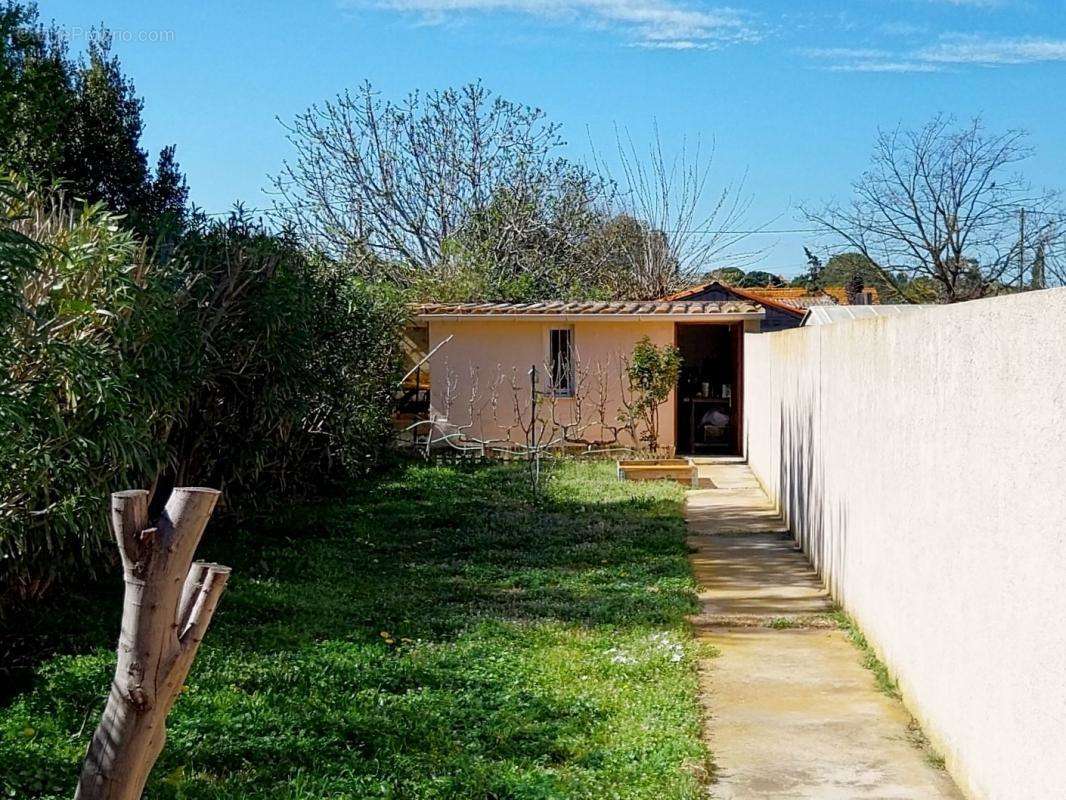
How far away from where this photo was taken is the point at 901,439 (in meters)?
6.39

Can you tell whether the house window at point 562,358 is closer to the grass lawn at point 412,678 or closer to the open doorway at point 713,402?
the open doorway at point 713,402

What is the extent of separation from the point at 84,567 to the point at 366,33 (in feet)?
38.4

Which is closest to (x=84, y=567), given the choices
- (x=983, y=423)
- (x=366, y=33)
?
(x=983, y=423)

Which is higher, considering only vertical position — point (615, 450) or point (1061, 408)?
point (1061, 408)

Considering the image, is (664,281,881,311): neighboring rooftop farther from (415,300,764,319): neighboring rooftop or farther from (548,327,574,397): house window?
(548,327,574,397): house window

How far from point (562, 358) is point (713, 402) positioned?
2.97m

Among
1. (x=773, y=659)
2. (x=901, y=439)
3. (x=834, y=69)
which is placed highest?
(x=834, y=69)

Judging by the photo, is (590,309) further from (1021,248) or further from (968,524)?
(968,524)

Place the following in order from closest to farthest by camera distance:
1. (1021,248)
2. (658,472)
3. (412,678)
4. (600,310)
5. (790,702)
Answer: (790,702) → (412,678) → (658,472) → (600,310) → (1021,248)

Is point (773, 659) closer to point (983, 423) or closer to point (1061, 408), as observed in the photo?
point (983, 423)

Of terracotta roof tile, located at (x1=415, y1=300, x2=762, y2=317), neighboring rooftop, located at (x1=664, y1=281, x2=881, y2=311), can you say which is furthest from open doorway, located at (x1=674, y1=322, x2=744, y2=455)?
neighboring rooftop, located at (x1=664, y1=281, x2=881, y2=311)

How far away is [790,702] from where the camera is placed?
21.1 ft

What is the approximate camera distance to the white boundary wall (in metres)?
3.86

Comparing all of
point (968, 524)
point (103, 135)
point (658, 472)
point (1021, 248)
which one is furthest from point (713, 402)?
point (968, 524)
